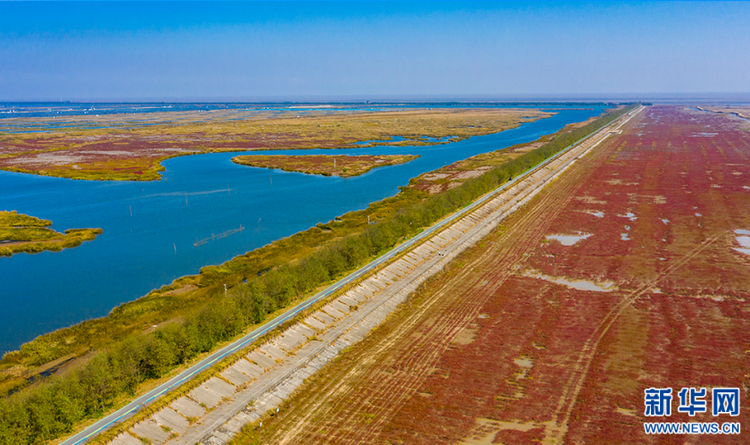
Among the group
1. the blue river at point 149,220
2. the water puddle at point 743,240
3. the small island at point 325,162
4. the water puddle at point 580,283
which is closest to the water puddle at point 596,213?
the water puddle at point 743,240

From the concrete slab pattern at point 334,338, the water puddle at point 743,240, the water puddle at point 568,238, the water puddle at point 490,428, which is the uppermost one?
the water puddle at point 743,240

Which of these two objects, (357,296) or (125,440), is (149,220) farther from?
(125,440)

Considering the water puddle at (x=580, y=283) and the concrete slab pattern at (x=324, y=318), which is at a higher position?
the concrete slab pattern at (x=324, y=318)

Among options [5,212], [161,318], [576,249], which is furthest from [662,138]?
[5,212]

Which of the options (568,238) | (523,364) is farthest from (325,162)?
(523,364)

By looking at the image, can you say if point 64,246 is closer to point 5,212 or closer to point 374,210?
point 5,212

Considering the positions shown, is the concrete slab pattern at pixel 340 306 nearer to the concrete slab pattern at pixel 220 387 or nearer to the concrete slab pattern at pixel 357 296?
the concrete slab pattern at pixel 357 296

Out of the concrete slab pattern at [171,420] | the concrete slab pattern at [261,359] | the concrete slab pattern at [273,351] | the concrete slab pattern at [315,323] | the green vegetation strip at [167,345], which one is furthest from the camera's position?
the concrete slab pattern at [315,323]
